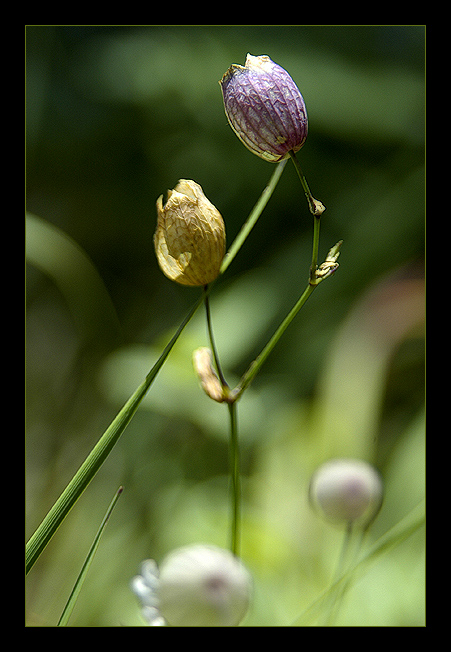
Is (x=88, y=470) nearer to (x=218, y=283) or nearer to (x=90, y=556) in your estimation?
(x=90, y=556)

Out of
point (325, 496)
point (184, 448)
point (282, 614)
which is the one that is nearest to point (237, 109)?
point (325, 496)

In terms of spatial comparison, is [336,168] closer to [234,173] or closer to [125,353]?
[234,173]

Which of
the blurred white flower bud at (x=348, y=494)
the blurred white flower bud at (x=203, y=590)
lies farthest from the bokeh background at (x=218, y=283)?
the blurred white flower bud at (x=203, y=590)

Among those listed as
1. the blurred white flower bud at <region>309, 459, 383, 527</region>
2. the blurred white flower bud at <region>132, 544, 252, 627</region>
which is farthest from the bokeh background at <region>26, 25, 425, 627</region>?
the blurred white flower bud at <region>132, 544, 252, 627</region>

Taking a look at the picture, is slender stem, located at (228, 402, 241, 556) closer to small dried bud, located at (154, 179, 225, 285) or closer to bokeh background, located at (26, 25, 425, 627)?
small dried bud, located at (154, 179, 225, 285)

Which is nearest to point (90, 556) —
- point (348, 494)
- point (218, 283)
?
point (348, 494)

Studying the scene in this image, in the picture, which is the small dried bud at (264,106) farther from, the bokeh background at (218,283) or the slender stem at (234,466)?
the bokeh background at (218,283)
